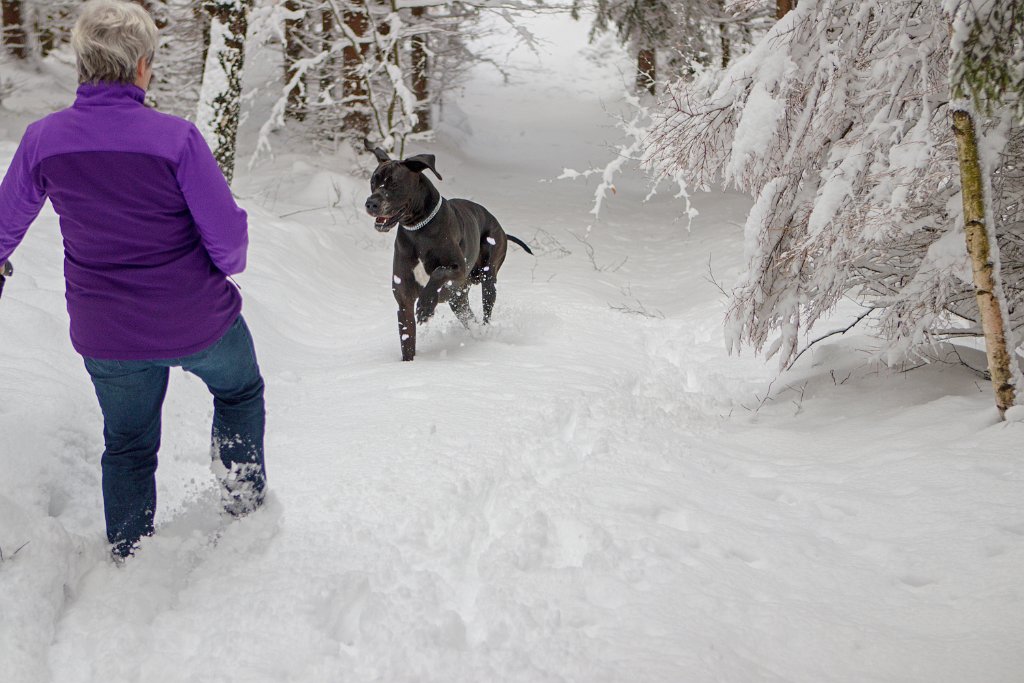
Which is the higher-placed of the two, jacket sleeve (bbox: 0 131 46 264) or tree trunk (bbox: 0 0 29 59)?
jacket sleeve (bbox: 0 131 46 264)

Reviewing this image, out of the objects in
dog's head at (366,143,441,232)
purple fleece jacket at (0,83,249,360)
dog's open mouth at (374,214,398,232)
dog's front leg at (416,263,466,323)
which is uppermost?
purple fleece jacket at (0,83,249,360)

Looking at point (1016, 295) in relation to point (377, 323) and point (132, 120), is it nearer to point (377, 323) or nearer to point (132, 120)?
point (132, 120)

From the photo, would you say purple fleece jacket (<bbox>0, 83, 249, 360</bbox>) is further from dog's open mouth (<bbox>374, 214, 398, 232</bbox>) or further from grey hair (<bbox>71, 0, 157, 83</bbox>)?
dog's open mouth (<bbox>374, 214, 398, 232</bbox>)

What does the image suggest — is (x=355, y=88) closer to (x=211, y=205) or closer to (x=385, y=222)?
(x=385, y=222)

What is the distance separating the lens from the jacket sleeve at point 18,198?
216 cm

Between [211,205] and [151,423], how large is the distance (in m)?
0.79

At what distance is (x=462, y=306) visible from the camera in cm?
652

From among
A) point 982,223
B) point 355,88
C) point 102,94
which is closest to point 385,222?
point 102,94

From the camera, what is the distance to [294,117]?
733 inches

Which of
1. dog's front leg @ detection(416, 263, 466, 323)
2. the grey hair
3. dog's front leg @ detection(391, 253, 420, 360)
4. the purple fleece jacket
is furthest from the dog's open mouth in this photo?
the grey hair

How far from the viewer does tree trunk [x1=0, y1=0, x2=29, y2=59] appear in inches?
589

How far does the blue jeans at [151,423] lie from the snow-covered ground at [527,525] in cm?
14

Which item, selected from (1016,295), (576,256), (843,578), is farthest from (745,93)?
(576,256)

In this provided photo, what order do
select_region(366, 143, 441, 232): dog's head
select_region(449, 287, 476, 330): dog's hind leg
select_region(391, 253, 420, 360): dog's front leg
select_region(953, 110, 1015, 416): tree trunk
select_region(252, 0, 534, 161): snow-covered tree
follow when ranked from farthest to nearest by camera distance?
Result: select_region(252, 0, 534, 161): snow-covered tree < select_region(449, 287, 476, 330): dog's hind leg < select_region(391, 253, 420, 360): dog's front leg < select_region(366, 143, 441, 232): dog's head < select_region(953, 110, 1015, 416): tree trunk
